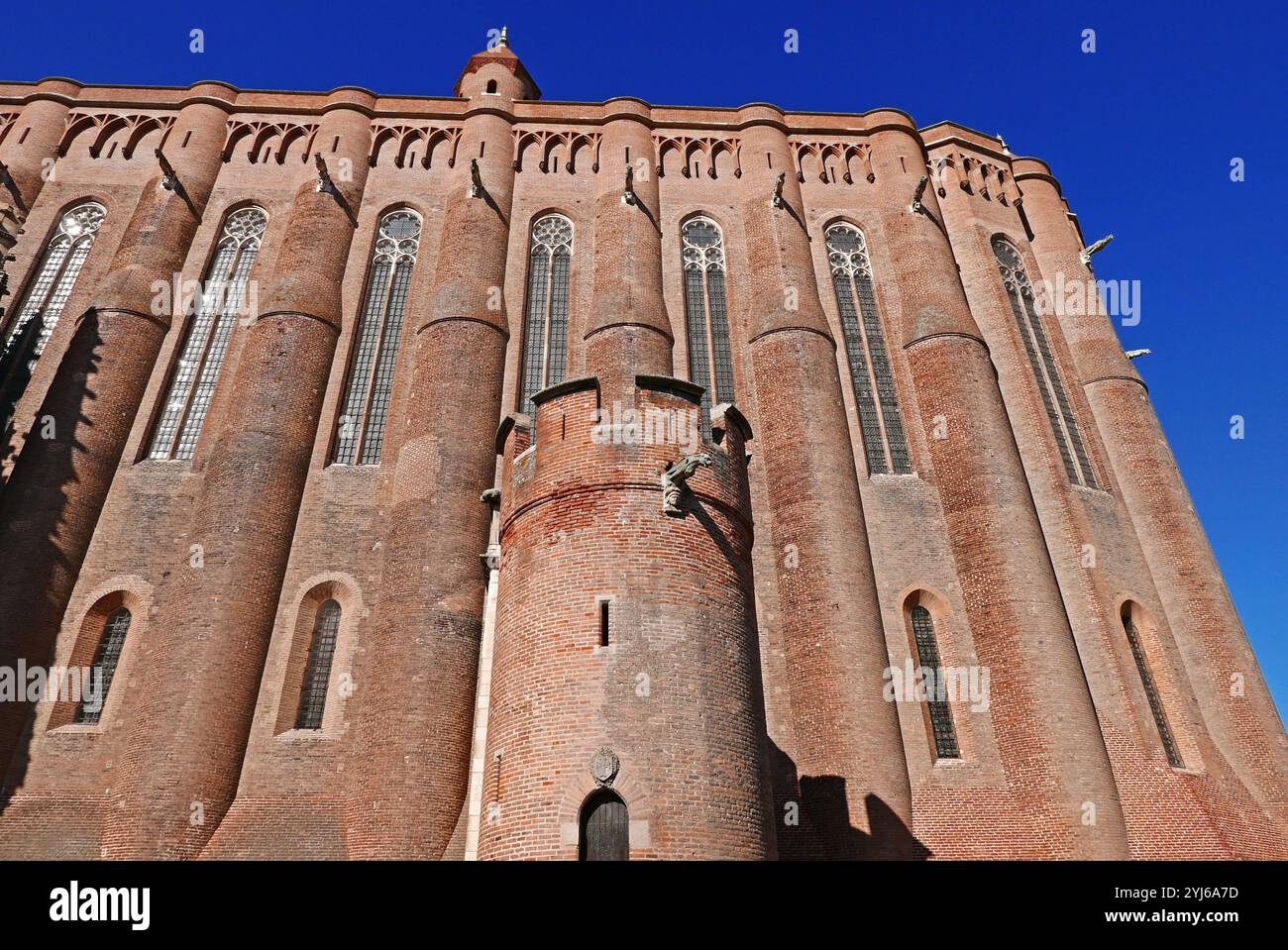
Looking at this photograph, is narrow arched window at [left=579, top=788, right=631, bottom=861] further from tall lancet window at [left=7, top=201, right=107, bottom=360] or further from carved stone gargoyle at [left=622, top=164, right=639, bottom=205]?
tall lancet window at [left=7, top=201, right=107, bottom=360]

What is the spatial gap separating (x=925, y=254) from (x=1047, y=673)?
34.0 feet

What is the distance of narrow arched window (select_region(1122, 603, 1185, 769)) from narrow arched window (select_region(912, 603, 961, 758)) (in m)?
3.79

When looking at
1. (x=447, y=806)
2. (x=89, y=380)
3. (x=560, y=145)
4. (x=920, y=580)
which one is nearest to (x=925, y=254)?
(x=920, y=580)

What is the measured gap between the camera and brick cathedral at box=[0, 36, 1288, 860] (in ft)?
34.1

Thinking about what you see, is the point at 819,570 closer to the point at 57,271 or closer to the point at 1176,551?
the point at 1176,551

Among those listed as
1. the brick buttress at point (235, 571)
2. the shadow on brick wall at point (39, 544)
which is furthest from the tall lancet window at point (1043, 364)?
the shadow on brick wall at point (39, 544)

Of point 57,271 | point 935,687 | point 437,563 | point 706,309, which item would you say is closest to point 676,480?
point 437,563

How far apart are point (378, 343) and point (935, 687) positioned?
13.8 m

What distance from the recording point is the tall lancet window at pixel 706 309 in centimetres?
1945

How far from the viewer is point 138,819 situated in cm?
1289

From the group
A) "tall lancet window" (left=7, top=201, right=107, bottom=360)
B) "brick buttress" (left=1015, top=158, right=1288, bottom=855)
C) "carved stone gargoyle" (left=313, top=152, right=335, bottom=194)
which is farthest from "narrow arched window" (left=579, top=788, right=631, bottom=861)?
"carved stone gargoyle" (left=313, top=152, right=335, bottom=194)

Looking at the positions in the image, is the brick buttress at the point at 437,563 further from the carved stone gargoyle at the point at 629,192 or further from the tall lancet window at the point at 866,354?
the tall lancet window at the point at 866,354

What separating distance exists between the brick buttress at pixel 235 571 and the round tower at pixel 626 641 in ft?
20.7
